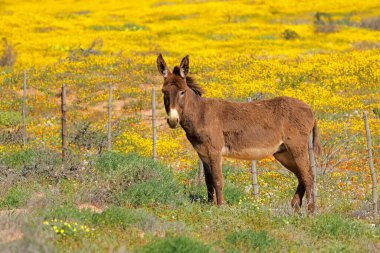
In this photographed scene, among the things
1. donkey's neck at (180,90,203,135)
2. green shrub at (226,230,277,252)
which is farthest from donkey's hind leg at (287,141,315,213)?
green shrub at (226,230,277,252)

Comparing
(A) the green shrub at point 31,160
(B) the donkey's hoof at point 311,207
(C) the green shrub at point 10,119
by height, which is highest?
(A) the green shrub at point 31,160

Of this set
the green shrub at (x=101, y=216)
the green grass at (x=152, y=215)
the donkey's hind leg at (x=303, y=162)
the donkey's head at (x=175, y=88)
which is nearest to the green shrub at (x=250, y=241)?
the green grass at (x=152, y=215)

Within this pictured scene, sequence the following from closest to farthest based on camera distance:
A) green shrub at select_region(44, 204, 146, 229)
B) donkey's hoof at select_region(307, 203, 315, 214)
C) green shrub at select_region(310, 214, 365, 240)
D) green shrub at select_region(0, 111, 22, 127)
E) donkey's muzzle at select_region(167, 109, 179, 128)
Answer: green shrub at select_region(44, 204, 146, 229), green shrub at select_region(310, 214, 365, 240), donkey's muzzle at select_region(167, 109, 179, 128), donkey's hoof at select_region(307, 203, 315, 214), green shrub at select_region(0, 111, 22, 127)

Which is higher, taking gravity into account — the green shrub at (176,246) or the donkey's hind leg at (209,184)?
the green shrub at (176,246)

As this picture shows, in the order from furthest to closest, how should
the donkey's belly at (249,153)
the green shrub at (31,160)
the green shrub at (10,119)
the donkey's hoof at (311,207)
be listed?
the green shrub at (10,119) → the green shrub at (31,160) → the donkey's belly at (249,153) → the donkey's hoof at (311,207)

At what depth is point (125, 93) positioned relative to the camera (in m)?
23.4

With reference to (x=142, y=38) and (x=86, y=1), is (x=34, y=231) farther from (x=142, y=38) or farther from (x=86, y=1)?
(x=86, y=1)

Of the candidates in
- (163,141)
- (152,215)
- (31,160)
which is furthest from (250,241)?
Answer: (163,141)

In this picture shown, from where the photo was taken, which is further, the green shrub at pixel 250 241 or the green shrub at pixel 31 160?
the green shrub at pixel 31 160

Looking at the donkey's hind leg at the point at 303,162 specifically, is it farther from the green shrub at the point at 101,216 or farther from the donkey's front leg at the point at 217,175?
the green shrub at the point at 101,216

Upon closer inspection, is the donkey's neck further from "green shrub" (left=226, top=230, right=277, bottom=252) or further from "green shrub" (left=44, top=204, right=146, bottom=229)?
"green shrub" (left=226, top=230, right=277, bottom=252)

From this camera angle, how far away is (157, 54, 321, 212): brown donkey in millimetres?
10047

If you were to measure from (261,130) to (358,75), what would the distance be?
15490mm

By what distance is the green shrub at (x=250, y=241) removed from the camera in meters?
7.77
